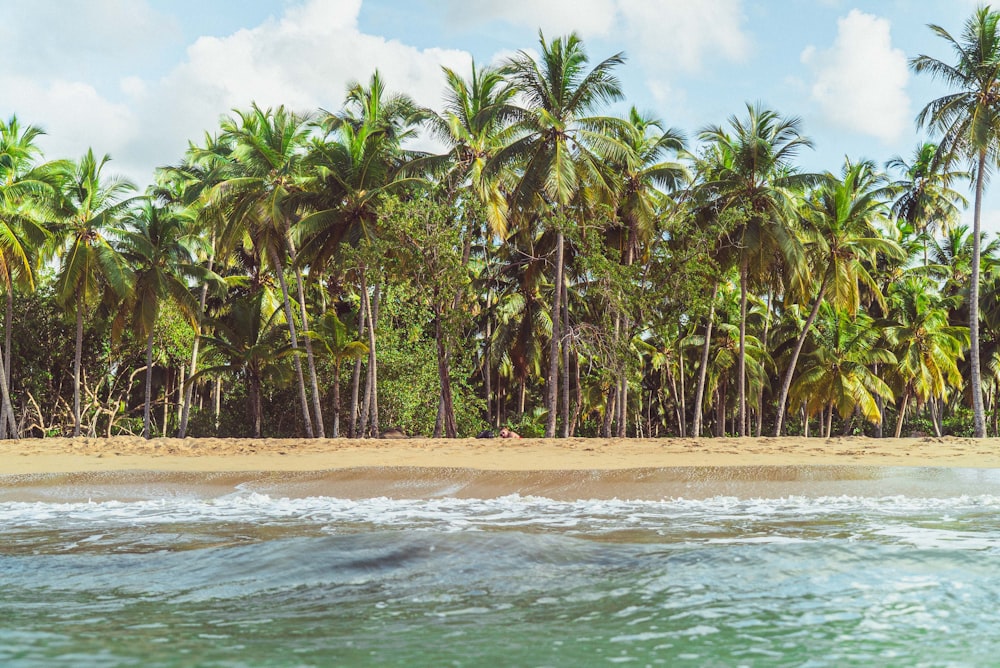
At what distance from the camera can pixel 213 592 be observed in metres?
4.93

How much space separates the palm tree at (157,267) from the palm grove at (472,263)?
82 mm

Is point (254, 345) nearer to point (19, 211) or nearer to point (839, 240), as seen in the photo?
point (19, 211)

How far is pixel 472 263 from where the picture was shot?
3141 cm

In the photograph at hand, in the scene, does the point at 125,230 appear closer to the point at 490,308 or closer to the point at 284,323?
the point at 284,323

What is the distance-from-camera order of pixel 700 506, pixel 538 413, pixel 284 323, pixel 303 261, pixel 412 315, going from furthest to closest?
pixel 538 413 → pixel 284 323 → pixel 412 315 → pixel 303 261 → pixel 700 506

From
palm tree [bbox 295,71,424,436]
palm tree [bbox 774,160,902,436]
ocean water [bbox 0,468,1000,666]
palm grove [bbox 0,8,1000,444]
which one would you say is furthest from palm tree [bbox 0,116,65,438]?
palm tree [bbox 774,160,902,436]

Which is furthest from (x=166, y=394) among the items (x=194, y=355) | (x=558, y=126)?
(x=558, y=126)

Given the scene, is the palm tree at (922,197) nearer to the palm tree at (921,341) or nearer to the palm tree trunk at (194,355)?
the palm tree at (921,341)

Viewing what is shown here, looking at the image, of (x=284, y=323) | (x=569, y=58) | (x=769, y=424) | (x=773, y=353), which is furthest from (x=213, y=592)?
(x=769, y=424)

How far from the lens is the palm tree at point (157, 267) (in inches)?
996

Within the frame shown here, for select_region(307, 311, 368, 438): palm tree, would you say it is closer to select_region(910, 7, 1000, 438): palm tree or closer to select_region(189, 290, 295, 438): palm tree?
select_region(189, 290, 295, 438): palm tree

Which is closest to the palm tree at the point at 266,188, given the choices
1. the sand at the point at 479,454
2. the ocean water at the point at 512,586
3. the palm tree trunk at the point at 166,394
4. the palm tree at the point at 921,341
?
the sand at the point at 479,454

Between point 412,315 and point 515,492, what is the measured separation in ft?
51.8

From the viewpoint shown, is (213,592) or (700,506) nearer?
(213,592)
